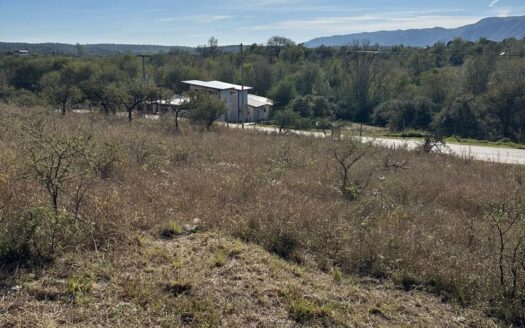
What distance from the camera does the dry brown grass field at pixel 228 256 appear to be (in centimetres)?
405

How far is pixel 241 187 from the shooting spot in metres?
8.45

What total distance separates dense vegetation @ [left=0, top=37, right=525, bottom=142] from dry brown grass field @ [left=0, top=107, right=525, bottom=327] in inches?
728

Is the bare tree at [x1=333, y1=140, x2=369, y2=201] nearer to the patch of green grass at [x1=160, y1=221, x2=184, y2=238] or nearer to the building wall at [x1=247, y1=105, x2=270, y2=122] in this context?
the patch of green grass at [x1=160, y1=221, x2=184, y2=238]

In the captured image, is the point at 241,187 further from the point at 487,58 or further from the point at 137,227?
the point at 487,58

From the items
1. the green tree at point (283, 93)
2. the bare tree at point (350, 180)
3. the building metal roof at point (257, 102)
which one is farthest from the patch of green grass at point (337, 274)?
the green tree at point (283, 93)

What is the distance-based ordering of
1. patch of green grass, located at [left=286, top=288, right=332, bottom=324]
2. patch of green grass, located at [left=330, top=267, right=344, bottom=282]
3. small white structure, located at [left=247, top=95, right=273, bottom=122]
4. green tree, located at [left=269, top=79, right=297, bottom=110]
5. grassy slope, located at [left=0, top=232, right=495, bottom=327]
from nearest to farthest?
1. grassy slope, located at [left=0, top=232, right=495, bottom=327]
2. patch of green grass, located at [left=286, top=288, right=332, bottom=324]
3. patch of green grass, located at [left=330, top=267, right=344, bottom=282]
4. small white structure, located at [left=247, top=95, right=273, bottom=122]
5. green tree, located at [left=269, top=79, right=297, bottom=110]

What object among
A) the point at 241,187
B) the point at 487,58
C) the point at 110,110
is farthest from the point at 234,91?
the point at 241,187

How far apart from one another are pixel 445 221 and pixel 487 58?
43.7 metres

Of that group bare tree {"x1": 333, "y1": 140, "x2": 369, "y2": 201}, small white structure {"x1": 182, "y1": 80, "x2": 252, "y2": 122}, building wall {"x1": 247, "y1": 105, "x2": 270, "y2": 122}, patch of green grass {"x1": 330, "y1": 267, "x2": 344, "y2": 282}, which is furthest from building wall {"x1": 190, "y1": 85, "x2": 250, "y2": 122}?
patch of green grass {"x1": 330, "y1": 267, "x2": 344, "y2": 282}

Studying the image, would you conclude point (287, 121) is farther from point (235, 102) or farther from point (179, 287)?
point (179, 287)

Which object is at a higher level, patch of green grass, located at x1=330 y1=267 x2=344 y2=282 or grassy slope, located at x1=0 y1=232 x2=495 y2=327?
grassy slope, located at x1=0 y1=232 x2=495 y2=327

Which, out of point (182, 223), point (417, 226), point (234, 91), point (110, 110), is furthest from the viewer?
point (234, 91)

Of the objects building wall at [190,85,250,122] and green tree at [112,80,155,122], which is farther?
building wall at [190,85,250,122]

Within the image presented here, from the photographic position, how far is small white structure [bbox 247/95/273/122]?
1766 inches
